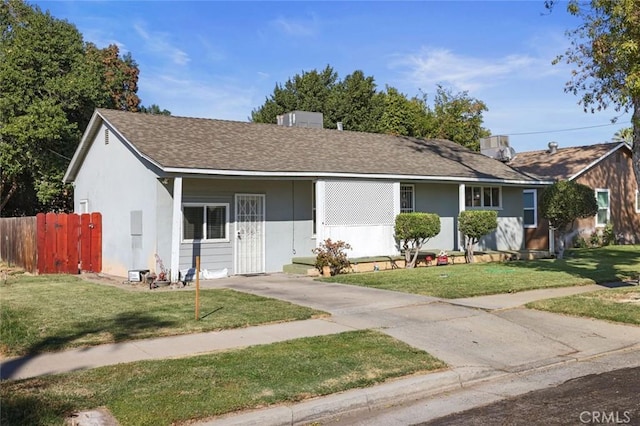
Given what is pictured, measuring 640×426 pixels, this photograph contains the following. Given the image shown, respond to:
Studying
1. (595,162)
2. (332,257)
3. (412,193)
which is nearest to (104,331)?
(332,257)

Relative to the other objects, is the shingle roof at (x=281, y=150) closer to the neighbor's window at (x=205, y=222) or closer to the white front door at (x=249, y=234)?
the white front door at (x=249, y=234)

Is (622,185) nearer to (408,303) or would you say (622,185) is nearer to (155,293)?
(408,303)

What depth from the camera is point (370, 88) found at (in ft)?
145

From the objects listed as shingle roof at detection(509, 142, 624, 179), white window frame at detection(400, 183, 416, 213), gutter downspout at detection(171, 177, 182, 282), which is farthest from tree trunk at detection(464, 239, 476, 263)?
gutter downspout at detection(171, 177, 182, 282)

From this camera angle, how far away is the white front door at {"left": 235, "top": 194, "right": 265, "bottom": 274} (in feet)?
54.4

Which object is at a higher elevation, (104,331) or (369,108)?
(369,108)

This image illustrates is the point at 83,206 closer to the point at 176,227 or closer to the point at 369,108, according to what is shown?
the point at 176,227

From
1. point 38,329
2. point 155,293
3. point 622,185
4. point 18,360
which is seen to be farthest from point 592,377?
point 622,185

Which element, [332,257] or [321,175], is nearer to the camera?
[332,257]

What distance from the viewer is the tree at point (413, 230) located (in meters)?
17.4

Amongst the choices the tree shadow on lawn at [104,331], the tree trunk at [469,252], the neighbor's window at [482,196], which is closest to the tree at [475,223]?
the tree trunk at [469,252]

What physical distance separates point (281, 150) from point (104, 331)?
10681 mm

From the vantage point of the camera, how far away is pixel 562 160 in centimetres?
2847

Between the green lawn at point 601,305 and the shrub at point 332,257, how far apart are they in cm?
622
